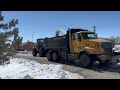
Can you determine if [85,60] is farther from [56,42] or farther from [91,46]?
[56,42]

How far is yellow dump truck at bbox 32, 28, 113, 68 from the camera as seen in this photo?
39.5 feet

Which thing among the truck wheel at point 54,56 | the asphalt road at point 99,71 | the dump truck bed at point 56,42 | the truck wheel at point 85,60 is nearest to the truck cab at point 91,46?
the truck wheel at point 85,60

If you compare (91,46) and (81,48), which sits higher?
(91,46)

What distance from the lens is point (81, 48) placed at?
12.9 meters

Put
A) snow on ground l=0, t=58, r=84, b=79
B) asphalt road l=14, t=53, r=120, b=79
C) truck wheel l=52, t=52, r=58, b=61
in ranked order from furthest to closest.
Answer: truck wheel l=52, t=52, r=58, b=61, asphalt road l=14, t=53, r=120, b=79, snow on ground l=0, t=58, r=84, b=79

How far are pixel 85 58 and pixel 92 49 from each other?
26.5 inches

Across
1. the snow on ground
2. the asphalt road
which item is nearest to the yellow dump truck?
the asphalt road

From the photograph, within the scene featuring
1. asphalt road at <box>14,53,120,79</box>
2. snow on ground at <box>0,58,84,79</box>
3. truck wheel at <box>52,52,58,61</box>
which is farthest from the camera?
truck wheel at <box>52,52,58,61</box>

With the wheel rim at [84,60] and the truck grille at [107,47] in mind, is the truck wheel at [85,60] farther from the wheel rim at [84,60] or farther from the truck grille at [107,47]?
the truck grille at [107,47]

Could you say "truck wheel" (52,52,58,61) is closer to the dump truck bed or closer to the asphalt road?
the dump truck bed

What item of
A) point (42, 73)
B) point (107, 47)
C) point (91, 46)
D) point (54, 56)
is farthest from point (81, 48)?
point (42, 73)

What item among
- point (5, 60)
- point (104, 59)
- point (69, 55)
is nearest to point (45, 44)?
point (69, 55)

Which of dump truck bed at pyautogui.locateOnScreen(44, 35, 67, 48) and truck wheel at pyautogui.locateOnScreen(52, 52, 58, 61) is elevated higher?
dump truck bed at pyautogui.locateOnScreen(44, 35, 67, 48)
